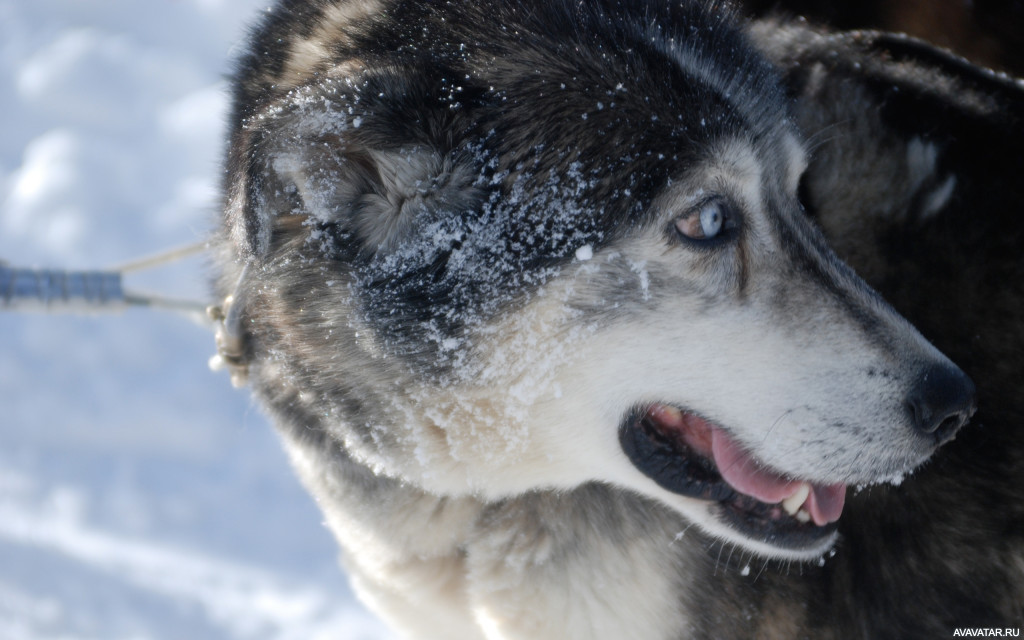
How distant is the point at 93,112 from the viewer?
4.93 meters

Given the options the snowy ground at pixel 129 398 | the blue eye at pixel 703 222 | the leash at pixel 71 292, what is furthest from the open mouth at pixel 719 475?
the leash at pixel 71 292

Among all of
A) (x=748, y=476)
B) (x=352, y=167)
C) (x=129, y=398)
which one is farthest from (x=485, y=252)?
(x=129, y=398)

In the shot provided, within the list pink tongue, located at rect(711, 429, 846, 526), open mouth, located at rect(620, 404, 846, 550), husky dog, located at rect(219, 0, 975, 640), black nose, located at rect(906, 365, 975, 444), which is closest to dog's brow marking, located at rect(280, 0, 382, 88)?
husky dog, located at rect(219, 0, 975, 640)

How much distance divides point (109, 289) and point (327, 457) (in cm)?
150

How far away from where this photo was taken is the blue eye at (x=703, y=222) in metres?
1.49

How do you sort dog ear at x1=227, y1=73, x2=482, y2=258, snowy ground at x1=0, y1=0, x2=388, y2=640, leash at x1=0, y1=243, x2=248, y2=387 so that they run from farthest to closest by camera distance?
snowy ground at x1=0, y1=0, x2=388, y2=640 → leash at x1=0, y1=243, x2=248, y2=387 → dog ear at x1=227, y1=73, x2=482, y2=258

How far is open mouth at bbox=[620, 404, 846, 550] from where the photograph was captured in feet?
5.08

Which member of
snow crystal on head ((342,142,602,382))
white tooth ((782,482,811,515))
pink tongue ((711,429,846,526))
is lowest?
white tooth ((782,482,811,515))

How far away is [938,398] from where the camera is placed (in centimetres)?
143

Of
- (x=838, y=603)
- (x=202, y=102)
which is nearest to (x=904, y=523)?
(x=838, y=603)

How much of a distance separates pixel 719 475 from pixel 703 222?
520 millimetres

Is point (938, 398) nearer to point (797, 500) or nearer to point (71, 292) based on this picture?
point (797, 500)

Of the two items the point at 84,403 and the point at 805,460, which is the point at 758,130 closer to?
the point at 805,460

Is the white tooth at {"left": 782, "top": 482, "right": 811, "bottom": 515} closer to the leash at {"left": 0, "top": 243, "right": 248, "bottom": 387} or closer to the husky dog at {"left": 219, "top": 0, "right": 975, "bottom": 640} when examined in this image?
the husky dog at {"left": 219, "top": 0, "right": 975, "bottom": 640}
